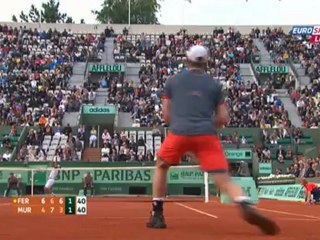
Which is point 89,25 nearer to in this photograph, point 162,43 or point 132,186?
point 162,43

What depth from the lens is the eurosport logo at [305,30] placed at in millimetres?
57344

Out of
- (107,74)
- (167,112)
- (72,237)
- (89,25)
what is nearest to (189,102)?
(167,112)

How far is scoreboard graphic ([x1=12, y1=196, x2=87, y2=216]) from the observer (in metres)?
13.4

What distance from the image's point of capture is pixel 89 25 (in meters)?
58.5

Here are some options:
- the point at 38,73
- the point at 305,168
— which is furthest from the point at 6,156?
the point at 305,168

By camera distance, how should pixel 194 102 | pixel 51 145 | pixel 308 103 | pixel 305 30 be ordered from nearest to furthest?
pixel 194 102
pixel 51 145
pixel 308 103
pixel 305 30

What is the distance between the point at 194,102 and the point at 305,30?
169 feet

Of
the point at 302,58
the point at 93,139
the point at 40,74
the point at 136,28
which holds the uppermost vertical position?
the point at 136,28

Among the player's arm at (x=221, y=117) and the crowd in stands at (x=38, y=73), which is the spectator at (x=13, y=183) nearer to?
the crowd in stands at (x=38, y=73)

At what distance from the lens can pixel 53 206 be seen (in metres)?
13.7

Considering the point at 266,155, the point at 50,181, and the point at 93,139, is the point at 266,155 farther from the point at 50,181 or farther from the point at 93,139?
the point at 50,181

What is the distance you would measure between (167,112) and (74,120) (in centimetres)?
3316

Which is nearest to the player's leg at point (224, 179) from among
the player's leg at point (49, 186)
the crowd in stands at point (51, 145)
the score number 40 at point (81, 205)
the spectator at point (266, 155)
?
the score number 40 at point (81, 205)

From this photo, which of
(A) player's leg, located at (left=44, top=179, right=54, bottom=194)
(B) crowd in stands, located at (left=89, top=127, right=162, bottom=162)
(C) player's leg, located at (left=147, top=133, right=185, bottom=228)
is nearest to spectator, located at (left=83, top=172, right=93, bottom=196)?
(A) player's leg, located at (left=44, top=179, right=54, bottom=194)
